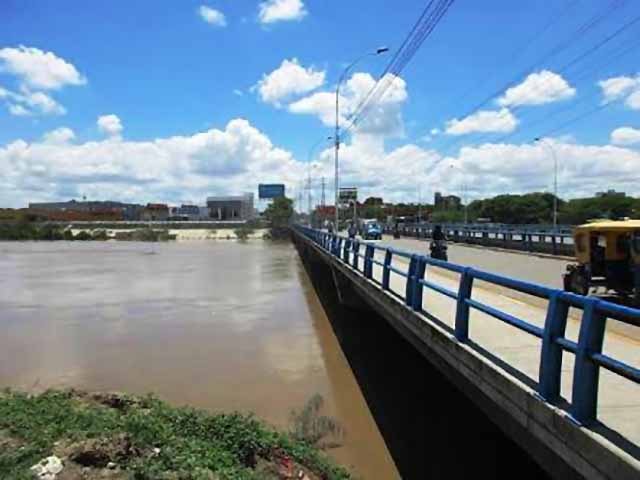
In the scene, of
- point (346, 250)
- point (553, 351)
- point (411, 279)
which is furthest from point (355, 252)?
point (553, 351)

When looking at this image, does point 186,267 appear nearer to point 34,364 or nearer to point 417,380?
point 34,364

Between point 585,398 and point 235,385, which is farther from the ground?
point 585,398

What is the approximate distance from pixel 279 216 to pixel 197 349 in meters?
129

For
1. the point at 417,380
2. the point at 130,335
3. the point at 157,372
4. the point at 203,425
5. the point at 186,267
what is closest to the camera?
the point at 203,425

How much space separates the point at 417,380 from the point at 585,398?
29.8 ft

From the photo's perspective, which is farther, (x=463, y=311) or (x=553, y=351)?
(x=463, y=311)

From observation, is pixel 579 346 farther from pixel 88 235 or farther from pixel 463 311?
pixel 88 235

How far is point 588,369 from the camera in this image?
4988 millimetres

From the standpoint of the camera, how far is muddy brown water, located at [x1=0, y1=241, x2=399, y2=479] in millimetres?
13781

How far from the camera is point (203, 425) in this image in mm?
9016

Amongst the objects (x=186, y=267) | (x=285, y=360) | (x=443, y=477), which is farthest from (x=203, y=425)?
(x=186, y=267)

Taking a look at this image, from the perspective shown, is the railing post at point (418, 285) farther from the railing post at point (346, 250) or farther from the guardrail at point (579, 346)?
the railing post at point (346, 250)

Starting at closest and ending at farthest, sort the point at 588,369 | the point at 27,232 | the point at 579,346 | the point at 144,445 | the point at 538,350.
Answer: the point at 588,369 < the point at 579,346 < the point at 144,445 < the point at 538,350 < the point at 27,232

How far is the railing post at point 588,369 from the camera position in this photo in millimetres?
4953
